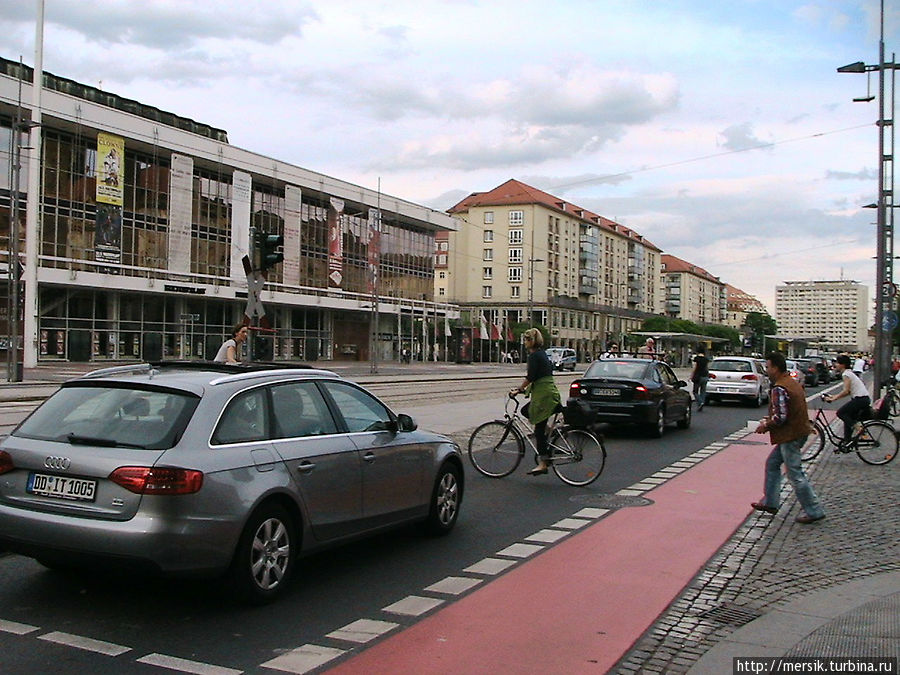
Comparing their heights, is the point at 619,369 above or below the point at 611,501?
above

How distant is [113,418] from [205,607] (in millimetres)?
1328

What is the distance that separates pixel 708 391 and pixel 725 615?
76.2ft

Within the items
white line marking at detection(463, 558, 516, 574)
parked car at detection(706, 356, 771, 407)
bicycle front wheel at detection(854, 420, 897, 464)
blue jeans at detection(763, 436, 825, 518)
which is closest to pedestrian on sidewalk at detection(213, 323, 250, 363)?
white line marking at detection(463, 558, 516, 574)

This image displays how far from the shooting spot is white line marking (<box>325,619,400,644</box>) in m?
5.14

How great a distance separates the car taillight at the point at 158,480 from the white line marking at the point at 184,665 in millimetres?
929

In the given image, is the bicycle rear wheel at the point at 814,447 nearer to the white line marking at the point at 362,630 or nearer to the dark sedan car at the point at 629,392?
the dark sedan car at the point at 629,392

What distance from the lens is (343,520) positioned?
6434mm

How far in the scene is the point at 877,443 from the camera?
13.4 m

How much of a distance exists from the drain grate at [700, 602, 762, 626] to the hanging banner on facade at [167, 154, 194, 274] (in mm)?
46728

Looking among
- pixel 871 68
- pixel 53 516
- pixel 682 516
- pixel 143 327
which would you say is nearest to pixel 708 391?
pixel 871 68

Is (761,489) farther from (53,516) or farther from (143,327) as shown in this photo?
(143,327)

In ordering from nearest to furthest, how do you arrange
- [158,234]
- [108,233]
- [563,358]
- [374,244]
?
[108,233], [158,234], [374,244], [563,358]

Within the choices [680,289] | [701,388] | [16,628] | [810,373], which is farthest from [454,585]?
[680,289]

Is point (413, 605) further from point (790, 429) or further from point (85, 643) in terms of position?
point (790, 429)
